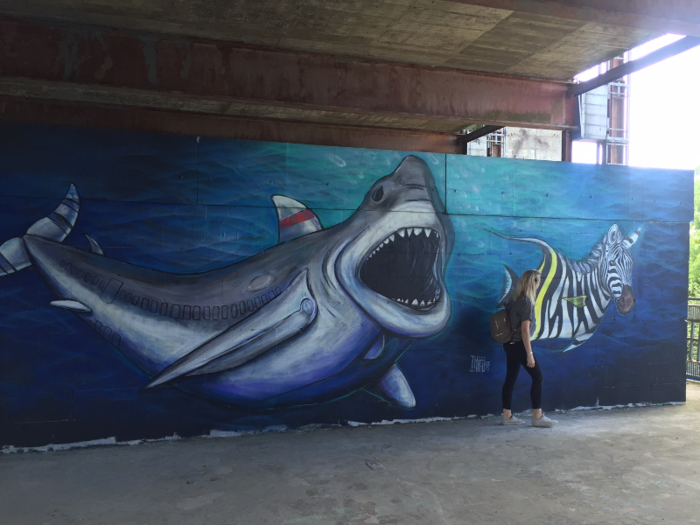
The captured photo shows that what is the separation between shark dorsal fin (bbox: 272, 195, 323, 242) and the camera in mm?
6730

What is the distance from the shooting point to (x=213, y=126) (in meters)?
8.05

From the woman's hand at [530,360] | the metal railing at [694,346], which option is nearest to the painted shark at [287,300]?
the woman's hand at [530,360]

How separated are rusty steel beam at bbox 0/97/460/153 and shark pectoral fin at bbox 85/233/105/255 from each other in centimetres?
218

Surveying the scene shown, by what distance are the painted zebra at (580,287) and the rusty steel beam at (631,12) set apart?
3181 mm

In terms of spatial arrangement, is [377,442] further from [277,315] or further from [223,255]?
[223,255]

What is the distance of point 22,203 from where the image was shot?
595cm

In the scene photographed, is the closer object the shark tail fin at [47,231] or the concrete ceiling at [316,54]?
the concrete ceiling at [316,54]

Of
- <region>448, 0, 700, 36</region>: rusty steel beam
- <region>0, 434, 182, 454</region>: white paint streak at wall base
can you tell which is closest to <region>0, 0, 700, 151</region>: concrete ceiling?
<region>448, 0, 700, 36</region>: rusty steel beam

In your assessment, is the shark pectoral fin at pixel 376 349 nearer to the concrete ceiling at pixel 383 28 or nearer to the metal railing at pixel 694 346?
the concrete ceiling at pixel 383 28

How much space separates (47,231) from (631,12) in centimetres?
611

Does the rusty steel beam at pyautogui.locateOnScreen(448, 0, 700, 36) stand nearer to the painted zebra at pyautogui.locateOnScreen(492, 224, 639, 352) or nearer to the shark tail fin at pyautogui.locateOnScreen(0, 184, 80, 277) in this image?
the painted zebra at pyautogui.locateOnScreen(492, 224, 639, 352)

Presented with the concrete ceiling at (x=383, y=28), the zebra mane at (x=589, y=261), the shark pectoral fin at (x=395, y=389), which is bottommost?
the shark pectoral fin at (x=395, y=389)

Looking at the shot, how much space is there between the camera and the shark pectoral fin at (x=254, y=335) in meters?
6.40
